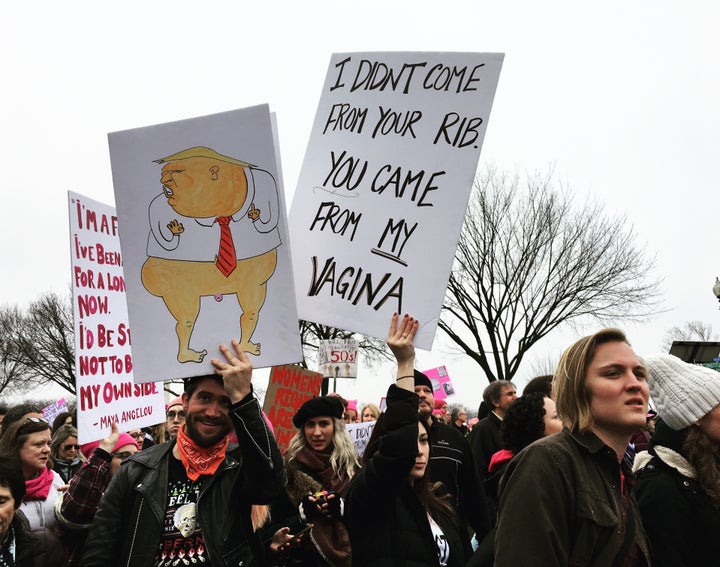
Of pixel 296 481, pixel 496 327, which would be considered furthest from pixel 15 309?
pixel 296 481

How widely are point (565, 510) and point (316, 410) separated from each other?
2.68m

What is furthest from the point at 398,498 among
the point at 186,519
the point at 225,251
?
the point at 225,251

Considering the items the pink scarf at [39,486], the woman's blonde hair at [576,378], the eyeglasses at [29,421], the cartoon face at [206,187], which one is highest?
the cartoon face at [206,187]

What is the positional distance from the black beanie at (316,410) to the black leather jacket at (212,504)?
1650 millimetres

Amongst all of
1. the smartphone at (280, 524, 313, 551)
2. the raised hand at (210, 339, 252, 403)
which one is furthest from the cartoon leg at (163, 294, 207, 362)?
the smartphone at (280, 524, 313, 551)

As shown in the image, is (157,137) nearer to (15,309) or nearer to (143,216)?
(143,216)

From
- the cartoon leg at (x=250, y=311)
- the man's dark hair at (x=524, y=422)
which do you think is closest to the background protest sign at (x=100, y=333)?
the cartoon leg at (x=250, y=311)

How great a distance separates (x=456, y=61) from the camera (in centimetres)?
397

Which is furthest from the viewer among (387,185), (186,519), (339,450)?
(339,450)

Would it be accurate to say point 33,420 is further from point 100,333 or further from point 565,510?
point 565,510

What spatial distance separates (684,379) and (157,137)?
2.70m

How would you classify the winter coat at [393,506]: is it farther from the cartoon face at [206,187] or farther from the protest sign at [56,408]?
the protest sign at [56,408]

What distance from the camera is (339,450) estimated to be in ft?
15.8

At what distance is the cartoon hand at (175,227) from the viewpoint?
3486mm
